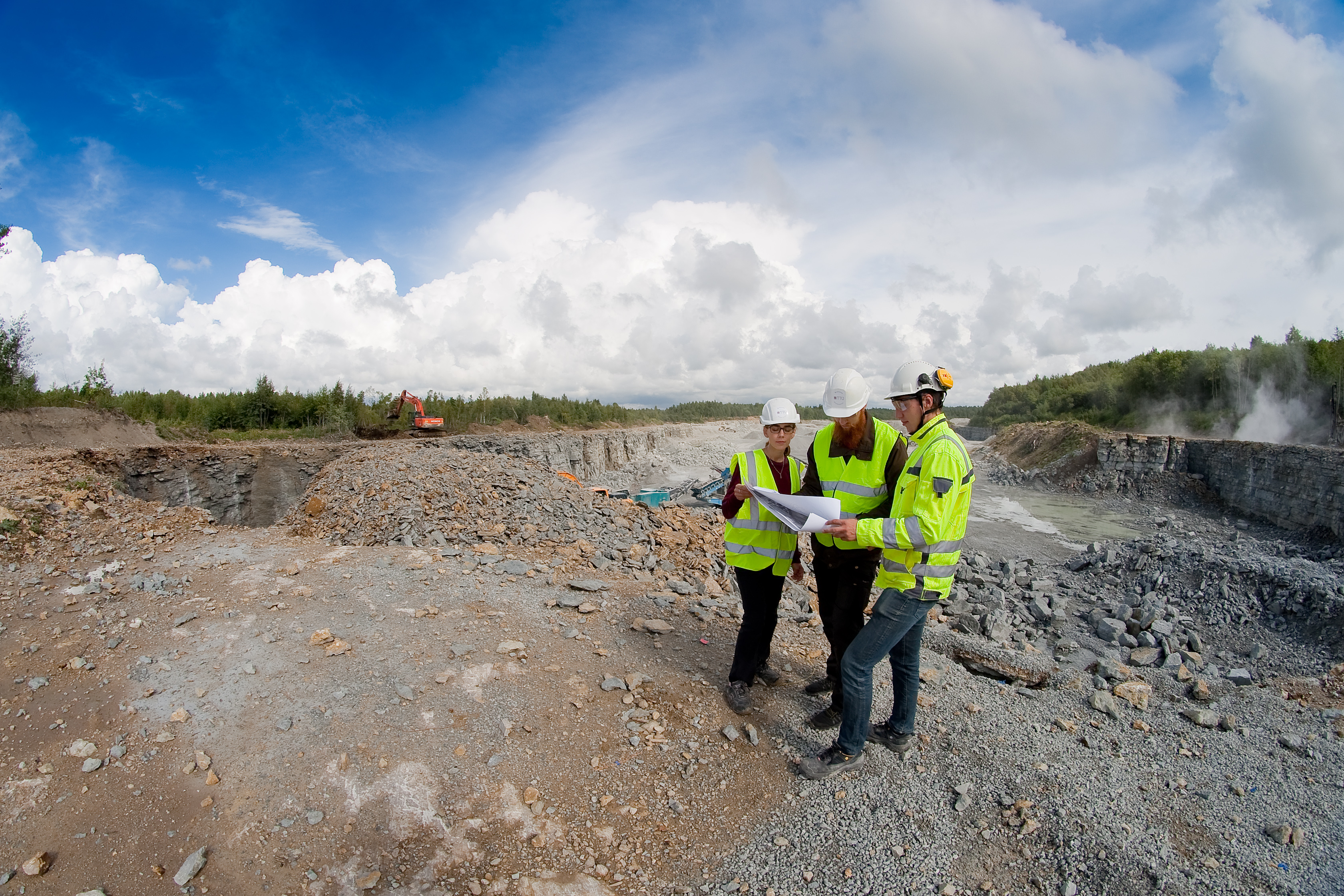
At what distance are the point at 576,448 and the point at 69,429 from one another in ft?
60.3

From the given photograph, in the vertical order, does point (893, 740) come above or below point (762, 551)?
below

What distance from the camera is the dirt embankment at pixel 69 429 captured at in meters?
15.8

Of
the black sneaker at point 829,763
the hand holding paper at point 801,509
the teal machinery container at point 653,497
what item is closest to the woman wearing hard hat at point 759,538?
the hand holding paper at point 801,509

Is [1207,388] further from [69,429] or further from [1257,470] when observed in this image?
[69,429]

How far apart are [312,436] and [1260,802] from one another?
2797 cm

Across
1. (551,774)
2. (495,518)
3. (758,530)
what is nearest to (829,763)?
(758,530)

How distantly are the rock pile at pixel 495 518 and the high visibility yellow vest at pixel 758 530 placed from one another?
2739mm

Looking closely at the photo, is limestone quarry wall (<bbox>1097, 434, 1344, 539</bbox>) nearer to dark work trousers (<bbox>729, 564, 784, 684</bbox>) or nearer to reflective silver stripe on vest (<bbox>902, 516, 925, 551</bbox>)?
dark work trousers (<bbox>729, 564, 784, 684</bbox>)

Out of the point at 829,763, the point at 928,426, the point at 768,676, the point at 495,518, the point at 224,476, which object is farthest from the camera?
the point at 224,476

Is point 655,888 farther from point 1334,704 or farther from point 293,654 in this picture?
point 1334,704

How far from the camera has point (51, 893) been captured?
8.13 ft

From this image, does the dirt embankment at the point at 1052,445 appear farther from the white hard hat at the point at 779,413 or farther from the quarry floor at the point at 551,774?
the white hard hat at the point at 779,413

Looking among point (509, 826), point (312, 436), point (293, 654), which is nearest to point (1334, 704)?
point (509, 826)

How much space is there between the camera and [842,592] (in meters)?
3.44
